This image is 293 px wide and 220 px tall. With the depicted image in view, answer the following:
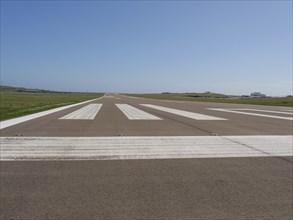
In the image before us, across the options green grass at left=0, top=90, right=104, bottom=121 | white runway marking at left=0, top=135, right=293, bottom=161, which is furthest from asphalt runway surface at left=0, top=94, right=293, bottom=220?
green grass at left=0, top=90, right=104, bottom=121

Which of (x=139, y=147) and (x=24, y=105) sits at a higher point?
(x=139, y=147)

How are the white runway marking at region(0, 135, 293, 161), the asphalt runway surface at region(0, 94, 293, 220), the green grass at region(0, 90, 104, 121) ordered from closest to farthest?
the asphalt runway surface at region(0, 94, 293, 220)
the white runway marking at region(0, 135, 293, 161)
the green grass at region(0, 90, 104, 121)

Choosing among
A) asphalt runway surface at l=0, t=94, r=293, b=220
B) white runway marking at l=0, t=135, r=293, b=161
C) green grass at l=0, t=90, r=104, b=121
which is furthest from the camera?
green grass at l=0, t=90, r=104, b=121

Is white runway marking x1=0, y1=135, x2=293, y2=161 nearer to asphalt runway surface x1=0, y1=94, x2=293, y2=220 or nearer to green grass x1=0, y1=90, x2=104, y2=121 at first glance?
asphalt runway surface x1=0, y1=94, x2=293, y2=220

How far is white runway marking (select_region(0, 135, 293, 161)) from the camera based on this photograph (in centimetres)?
719

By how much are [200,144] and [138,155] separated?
7.24 ft

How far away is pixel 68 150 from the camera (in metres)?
7.67

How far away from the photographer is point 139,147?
8141mm

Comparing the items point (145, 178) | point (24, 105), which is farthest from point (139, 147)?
point (24, 105)

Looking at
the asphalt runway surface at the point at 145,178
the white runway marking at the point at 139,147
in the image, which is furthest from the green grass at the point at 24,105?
the asphalt runway surface at the point at 145,178

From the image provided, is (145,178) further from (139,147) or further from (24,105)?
(24,105)

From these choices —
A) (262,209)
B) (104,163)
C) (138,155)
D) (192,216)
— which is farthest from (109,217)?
(138,155)

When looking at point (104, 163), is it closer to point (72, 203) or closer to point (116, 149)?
point (116, 149)

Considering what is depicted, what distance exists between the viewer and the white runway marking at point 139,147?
23.6 ft
